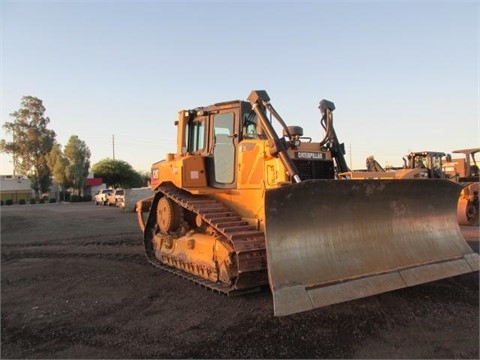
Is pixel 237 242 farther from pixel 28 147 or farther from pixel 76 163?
pixel 28 147

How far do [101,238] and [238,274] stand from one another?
9.30 m

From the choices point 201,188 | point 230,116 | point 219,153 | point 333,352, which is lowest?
point 333,352

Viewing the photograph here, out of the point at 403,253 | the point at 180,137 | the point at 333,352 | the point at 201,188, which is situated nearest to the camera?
the point at 333,352

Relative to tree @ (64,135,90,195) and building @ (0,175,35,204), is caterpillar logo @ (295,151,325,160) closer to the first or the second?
tree @ (64,135,90,195)

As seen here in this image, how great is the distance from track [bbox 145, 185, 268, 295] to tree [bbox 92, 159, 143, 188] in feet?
203

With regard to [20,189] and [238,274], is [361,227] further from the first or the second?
[20,189]

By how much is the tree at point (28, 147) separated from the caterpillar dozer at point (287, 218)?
2443 inches

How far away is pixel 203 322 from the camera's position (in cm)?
588

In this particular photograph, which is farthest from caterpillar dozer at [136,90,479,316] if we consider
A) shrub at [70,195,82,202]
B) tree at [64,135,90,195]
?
tree at [64,135,90,195]

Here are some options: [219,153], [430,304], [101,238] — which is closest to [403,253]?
[430,304]

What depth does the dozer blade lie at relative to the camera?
225 inches

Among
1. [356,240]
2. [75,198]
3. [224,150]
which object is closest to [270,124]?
[224,150]

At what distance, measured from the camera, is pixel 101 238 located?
1455 cm

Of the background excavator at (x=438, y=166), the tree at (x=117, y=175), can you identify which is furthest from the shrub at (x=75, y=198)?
the background excavator at (x=438, y=166)
